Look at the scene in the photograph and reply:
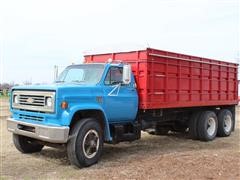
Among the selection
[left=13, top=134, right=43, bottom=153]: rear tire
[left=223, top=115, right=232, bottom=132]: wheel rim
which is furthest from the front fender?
[left=223, top=115, right=232, bottom=132]: wheel rim

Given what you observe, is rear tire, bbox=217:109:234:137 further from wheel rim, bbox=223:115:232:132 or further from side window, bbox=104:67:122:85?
side window, bbox=104:67:122:85

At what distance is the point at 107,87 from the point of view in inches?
338

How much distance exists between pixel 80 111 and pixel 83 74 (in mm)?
1363

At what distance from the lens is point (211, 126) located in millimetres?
12500

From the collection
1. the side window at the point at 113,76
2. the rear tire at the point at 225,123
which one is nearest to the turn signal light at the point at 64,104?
the side window at the point at 113,76

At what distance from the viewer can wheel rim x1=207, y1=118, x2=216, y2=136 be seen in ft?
40.4

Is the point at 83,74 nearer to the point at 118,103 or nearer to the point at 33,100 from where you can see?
the point at 118,103

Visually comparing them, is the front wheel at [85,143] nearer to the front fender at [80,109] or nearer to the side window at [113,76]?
the front fender at [80,109]

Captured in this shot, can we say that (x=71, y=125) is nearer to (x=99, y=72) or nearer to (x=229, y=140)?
(x=99, y=72)

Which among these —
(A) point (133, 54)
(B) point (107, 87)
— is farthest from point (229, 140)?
(B) point (107, 87)

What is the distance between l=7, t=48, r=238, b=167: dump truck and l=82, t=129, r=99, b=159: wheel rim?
21mm

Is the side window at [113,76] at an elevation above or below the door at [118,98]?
above

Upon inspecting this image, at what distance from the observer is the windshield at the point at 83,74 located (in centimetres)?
871

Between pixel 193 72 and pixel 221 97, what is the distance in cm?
212
